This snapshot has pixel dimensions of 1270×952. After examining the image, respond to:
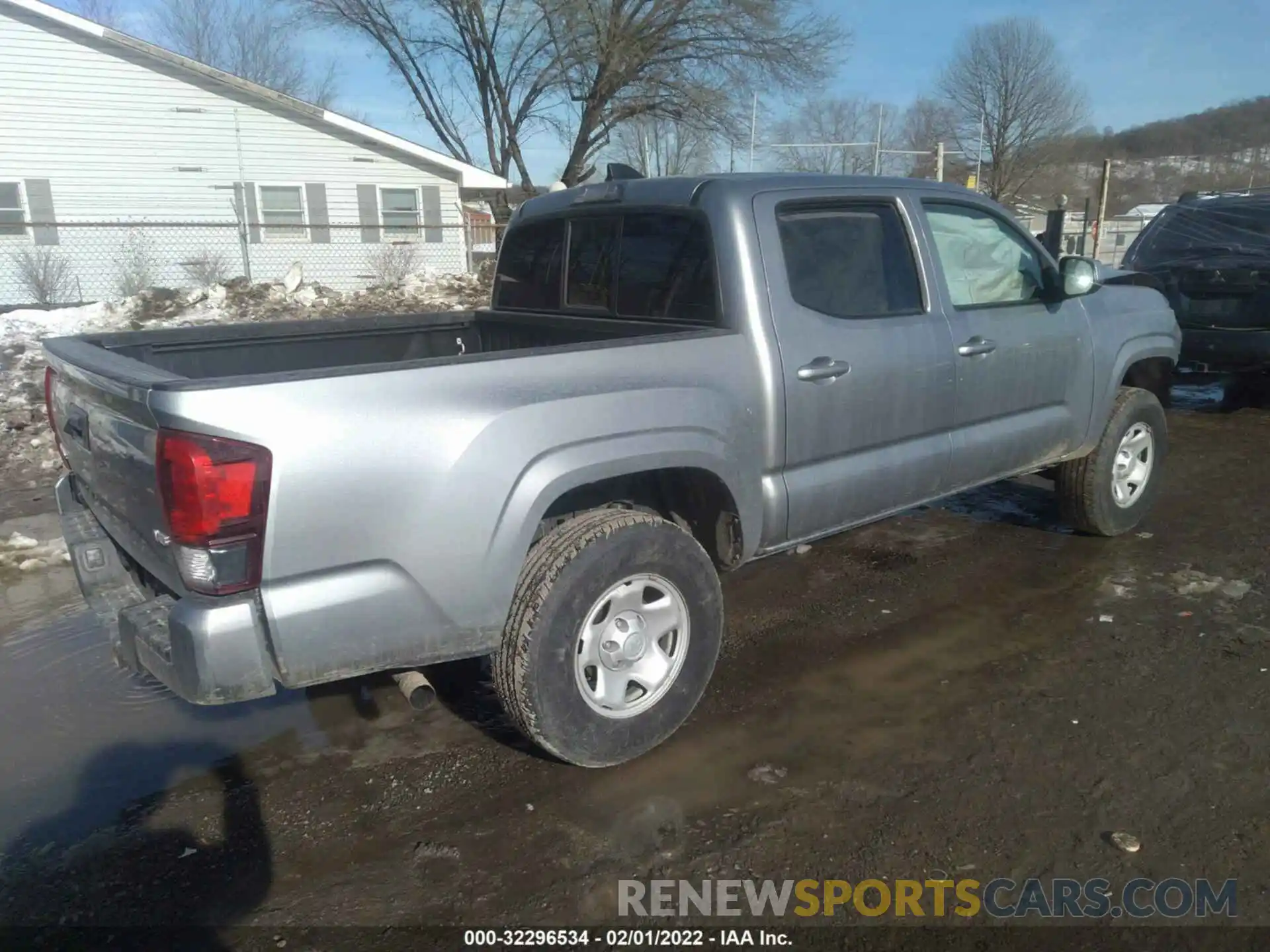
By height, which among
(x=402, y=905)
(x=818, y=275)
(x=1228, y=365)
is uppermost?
(x=818, y=275)

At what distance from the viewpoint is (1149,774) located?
3.12m

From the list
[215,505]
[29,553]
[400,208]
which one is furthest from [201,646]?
[400,208]

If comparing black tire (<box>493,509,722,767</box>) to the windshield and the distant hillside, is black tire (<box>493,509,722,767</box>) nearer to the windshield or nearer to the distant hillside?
the windshield

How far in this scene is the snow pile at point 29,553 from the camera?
5285 mm

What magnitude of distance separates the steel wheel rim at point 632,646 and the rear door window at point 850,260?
126cm

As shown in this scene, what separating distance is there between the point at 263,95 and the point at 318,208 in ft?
7.97

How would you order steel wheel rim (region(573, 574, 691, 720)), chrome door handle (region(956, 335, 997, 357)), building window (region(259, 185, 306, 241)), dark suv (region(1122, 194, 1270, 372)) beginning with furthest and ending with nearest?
building window (region(259, 185, 306, 241)) < dark suv (region(1122, 194, 1270, 372)) < chrome door handle (region(956, 335, 997, 357)) < steel wheel rim (region(573, 574, 691, 720))

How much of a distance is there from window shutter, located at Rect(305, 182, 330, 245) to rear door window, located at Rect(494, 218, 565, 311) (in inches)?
682

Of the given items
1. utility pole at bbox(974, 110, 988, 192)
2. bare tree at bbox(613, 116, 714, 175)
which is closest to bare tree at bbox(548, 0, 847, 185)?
bare tree at bbox(613, 116, 714, 175)

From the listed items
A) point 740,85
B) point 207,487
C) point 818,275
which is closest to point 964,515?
point 818,275

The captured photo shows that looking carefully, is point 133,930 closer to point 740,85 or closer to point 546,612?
point 546,612

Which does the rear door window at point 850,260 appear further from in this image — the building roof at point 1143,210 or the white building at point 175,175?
the building roof at point 1143,210

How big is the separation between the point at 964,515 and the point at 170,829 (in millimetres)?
4661

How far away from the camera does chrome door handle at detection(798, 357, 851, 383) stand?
355cm
